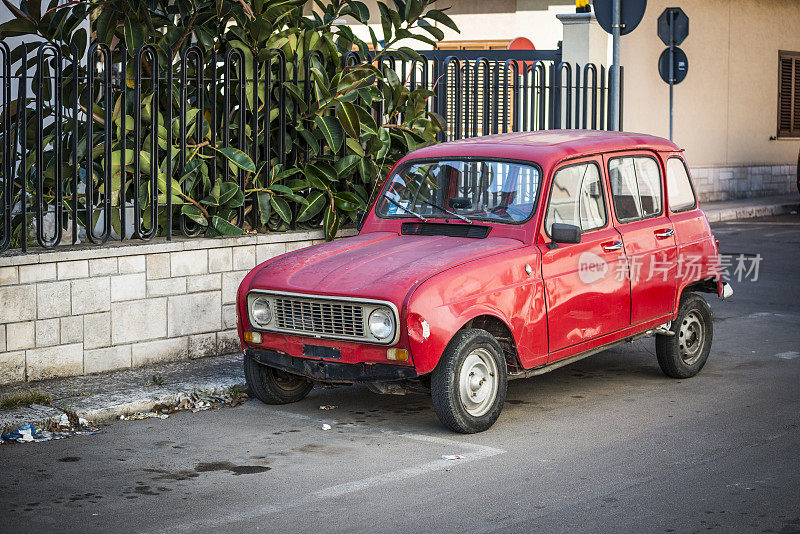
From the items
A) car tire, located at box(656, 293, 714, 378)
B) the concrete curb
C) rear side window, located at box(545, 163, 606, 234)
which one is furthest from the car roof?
the concrete curb

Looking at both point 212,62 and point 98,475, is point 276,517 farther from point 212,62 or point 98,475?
point 212,62

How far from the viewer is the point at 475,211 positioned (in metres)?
7.69

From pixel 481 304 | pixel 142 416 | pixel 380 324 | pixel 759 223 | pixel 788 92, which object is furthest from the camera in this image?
pixel 788 92

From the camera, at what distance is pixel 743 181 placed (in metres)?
24.7

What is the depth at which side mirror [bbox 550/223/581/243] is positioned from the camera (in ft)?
24.0

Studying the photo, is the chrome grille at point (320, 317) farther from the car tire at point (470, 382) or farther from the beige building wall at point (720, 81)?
the beige building wall at point (720, 81)

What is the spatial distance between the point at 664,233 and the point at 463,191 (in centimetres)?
155

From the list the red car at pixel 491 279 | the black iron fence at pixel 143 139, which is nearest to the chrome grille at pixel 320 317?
the red car at pixel 491 279

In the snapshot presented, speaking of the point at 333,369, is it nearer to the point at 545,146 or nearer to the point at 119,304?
the point at 545,146

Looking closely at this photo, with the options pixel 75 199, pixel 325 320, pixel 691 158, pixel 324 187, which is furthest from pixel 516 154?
pixel 691 158

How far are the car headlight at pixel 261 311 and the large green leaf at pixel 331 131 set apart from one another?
9.29 feet

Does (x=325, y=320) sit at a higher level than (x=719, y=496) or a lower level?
higher

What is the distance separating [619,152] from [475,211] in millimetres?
1226

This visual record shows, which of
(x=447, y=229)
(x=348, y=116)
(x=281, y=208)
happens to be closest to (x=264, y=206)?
(x=281, y=208)
